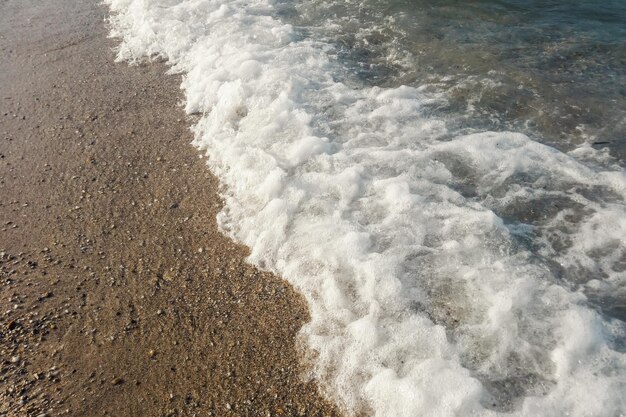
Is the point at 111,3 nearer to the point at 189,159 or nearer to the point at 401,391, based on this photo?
the point at 189,159

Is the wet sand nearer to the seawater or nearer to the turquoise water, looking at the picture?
the seawater

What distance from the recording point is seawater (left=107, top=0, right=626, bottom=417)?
3.53m

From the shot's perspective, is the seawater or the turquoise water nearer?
the seawater

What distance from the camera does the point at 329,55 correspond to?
7.80m

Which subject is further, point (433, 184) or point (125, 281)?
point (433, 184)

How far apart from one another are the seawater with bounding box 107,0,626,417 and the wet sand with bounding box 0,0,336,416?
32cm

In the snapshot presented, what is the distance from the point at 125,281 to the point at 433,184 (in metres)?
3.10

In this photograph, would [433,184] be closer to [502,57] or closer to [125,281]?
[125,281]

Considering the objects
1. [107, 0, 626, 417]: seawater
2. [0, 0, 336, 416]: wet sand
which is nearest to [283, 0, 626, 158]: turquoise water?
[107, 0, 626, 417]: seawater

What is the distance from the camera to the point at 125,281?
439 cm

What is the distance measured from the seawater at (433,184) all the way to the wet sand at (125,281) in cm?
32

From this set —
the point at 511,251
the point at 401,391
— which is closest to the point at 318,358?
the point at 401,391

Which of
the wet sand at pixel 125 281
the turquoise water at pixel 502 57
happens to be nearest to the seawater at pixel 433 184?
the turquoise water at pixel 502 57

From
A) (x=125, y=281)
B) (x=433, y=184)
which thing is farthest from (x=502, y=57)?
(x=125, y=281)
